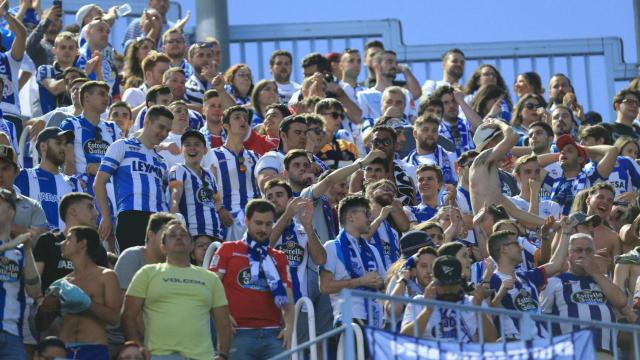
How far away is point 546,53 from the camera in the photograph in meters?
27.3

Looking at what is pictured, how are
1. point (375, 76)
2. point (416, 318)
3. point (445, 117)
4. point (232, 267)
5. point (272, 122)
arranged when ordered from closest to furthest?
point (416, 318)
point (232, 267)
point (272, 122)
point (445, 117)
point (375, 76)

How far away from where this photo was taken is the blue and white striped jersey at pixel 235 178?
619 inches

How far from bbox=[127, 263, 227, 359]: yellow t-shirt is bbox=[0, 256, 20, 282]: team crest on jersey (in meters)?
0.80

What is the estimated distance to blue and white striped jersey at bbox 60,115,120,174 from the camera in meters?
15.7

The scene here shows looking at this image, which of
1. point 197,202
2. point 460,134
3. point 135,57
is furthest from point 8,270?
point 135,57

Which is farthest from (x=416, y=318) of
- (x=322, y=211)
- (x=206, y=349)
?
(x=322, y=211)

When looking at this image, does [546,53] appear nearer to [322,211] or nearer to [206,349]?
[322,211]

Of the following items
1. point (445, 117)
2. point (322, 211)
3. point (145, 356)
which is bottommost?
point (145, 356)

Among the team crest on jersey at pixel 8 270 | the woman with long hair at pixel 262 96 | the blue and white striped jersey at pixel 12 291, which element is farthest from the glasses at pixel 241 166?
the team crest on jersey at pixel 8 270

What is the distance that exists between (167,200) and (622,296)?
3823 millimetres

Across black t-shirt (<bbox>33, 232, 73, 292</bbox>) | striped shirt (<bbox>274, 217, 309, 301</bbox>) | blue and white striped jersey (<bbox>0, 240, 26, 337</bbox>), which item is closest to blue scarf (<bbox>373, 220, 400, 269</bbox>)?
striped shirt (<bbox>274, 217, 309, 301</bbox>)

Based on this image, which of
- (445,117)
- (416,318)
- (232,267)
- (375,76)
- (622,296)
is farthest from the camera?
(375,76)

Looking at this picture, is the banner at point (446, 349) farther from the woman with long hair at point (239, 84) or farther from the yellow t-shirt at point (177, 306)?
the woman with long hair at point (239, 84)

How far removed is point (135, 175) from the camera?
1438 cm
